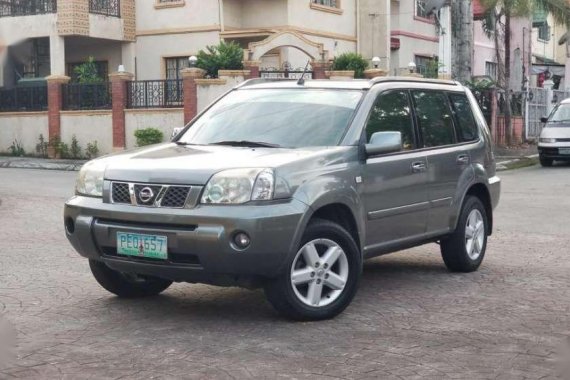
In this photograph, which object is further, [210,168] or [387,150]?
[387,150]

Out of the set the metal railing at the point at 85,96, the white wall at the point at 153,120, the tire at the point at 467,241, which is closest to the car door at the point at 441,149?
the tire at the point at 467,241

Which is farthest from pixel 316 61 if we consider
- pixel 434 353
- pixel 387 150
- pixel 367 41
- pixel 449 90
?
pixel 434 353

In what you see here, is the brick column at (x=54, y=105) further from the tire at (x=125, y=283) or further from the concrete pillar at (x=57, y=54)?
the tire at (x=125, y=283)

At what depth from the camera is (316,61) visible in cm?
2430

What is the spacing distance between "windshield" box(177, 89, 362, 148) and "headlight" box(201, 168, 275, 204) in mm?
888

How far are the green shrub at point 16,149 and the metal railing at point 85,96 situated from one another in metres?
2.27

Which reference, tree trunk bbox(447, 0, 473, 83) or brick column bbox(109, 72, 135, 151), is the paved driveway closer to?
brick column bbox(109, 72, 135, 151)

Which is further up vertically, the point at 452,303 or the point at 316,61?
the point at 316,61

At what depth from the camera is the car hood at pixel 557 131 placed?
23125 millimetres

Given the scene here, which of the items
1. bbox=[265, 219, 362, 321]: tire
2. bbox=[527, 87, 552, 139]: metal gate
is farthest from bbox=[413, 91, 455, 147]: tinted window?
bbox=[527, 87, 552, 139]: metal gate

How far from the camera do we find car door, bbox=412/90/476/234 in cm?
720

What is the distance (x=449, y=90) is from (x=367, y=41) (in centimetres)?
2387

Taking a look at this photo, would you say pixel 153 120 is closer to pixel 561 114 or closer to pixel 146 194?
pixel 561 114

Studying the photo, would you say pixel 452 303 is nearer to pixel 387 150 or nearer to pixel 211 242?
pixel 387 150
